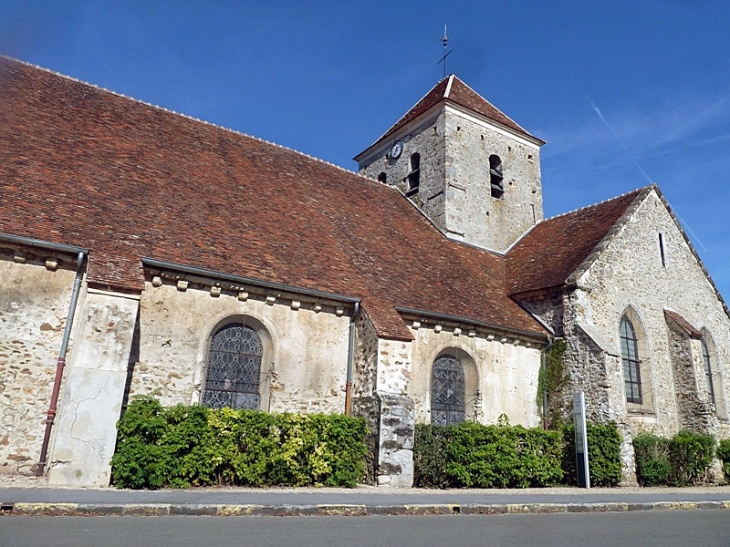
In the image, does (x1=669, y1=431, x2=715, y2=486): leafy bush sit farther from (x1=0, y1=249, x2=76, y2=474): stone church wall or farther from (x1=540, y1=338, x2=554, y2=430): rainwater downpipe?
(x1=0, y1=249, x2=76, y2=474): stone church wall

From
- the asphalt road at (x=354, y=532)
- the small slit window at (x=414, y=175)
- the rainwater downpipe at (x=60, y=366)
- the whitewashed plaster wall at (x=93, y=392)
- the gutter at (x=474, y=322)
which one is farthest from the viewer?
the small slit window at (x=414, y=175)

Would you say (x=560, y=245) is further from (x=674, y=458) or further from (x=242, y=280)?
(x=242, y=280)

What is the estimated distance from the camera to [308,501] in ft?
Result: 23.8

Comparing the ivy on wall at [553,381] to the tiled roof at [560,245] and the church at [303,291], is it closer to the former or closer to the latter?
the church at [303,291]

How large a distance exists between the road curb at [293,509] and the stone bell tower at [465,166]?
10.8 meters

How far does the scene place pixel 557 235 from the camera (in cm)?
1834

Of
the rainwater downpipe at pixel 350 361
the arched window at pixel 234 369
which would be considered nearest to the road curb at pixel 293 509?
the arched window at pixel 234 369

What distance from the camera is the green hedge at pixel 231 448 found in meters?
8.06

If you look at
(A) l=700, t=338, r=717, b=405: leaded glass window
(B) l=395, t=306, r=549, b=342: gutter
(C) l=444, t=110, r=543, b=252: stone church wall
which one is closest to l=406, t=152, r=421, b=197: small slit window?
Answer: (C) l=444, t=110, r=543, b=252: stone church wall

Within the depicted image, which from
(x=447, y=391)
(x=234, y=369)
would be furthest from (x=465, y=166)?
(x=234, y=369)

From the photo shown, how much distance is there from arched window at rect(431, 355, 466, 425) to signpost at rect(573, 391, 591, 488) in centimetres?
257

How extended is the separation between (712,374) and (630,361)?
182 inches

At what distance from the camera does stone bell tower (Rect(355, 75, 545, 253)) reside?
1905 centimetres

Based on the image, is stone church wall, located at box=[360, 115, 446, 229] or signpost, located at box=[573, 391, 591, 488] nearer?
signpost, located at box=[573, 391, 591, 488]
